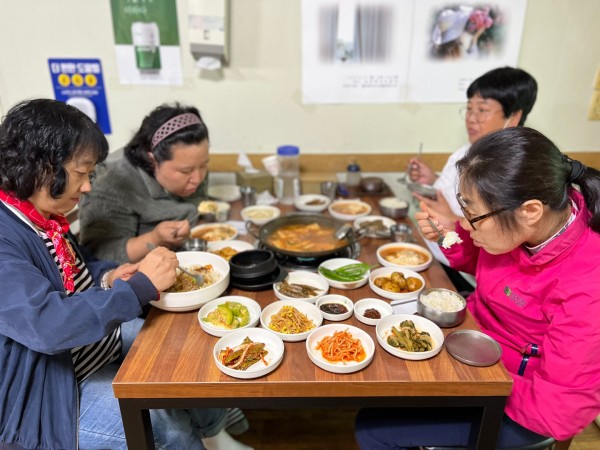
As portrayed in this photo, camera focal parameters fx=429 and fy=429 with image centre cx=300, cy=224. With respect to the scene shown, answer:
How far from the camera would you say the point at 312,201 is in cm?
286

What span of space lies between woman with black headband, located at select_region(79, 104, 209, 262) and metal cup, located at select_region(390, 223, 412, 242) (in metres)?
1.06

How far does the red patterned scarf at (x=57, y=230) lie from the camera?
1400 millimetres

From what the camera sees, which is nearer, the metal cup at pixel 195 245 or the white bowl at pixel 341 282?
the white bowl at pixel 341 282

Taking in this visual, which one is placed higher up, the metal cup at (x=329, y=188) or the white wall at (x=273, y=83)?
the white wall at (x=273, y=83)

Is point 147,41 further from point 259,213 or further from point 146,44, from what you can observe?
point 259,213

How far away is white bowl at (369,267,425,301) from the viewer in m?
1.69

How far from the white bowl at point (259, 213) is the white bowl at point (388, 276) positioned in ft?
2.87

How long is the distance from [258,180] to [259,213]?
18.2 inches

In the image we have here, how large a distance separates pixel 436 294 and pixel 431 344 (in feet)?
0.92

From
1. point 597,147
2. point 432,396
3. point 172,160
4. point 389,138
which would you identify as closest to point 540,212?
point 432,396

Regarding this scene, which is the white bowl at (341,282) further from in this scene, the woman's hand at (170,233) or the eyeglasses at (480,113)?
the eyeglasses at (480,113)

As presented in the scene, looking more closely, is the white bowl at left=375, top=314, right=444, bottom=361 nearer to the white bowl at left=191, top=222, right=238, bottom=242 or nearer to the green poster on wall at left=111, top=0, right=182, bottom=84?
the white bowl at left=191, top=222, right=238, bottom=242

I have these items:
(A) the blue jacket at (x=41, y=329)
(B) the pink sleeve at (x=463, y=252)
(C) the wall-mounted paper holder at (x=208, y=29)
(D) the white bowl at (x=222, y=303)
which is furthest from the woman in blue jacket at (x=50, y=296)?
(C) the wall-mounted paper holder at (x=208, y=29)

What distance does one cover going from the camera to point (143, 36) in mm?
3020
